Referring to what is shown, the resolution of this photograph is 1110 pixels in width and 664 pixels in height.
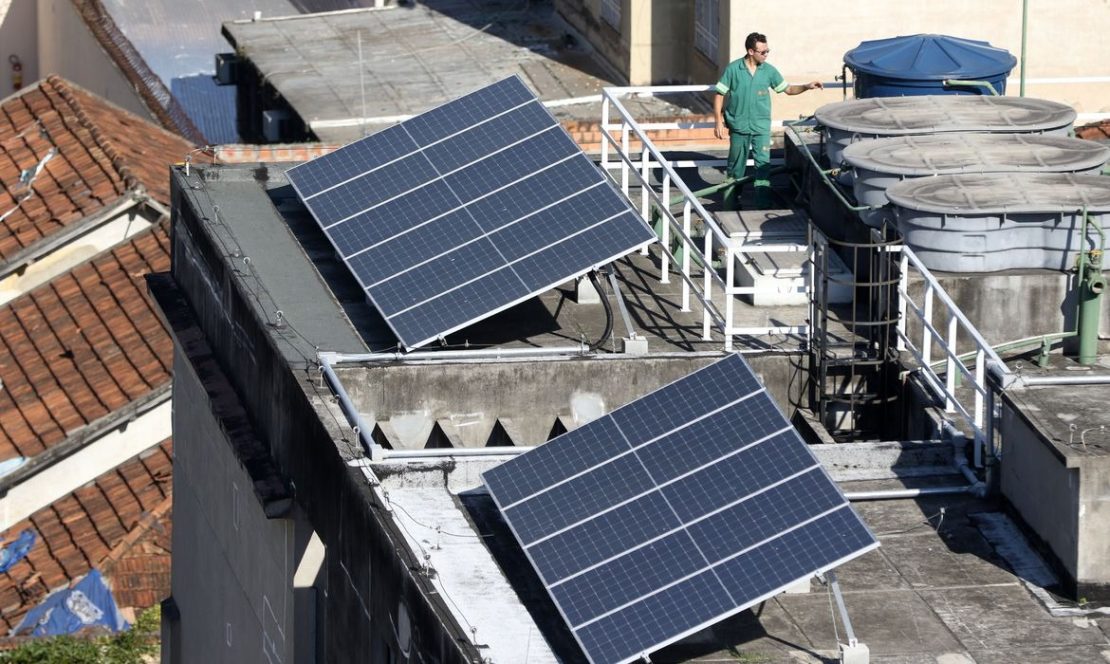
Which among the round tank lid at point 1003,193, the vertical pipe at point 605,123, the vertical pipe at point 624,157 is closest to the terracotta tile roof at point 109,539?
the vertical pipe at point 605,123

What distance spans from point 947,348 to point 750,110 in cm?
662

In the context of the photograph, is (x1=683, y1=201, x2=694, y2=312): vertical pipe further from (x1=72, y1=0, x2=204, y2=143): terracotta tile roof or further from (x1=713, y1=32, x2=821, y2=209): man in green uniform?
(x1=72, y1=0, x2=204, y2=143): terracotta tile roof

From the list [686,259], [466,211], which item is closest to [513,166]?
[466,211]

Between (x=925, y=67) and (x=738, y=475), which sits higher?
(x=925, y=67)

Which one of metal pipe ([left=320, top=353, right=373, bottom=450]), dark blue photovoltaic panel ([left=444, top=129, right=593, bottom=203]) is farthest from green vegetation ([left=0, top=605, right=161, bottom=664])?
metal pipe ([left=320, top=353, right=373, bottom=450])

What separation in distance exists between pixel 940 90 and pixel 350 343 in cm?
686

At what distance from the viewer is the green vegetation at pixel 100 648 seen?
29.1 meters

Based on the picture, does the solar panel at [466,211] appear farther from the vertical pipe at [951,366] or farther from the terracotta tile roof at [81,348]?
the terracotta tile roof at [81,348]

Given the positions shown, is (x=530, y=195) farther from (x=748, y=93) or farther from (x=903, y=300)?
(x=903, y=300)

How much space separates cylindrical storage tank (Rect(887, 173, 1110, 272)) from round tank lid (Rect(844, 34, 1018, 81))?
377 centimetres

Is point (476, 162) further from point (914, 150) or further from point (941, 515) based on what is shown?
point (941, 515)

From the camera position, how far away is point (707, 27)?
39531 mm

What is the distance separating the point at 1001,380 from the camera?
16.4m

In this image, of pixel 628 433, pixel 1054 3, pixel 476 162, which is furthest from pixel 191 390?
pixel 1054 3
